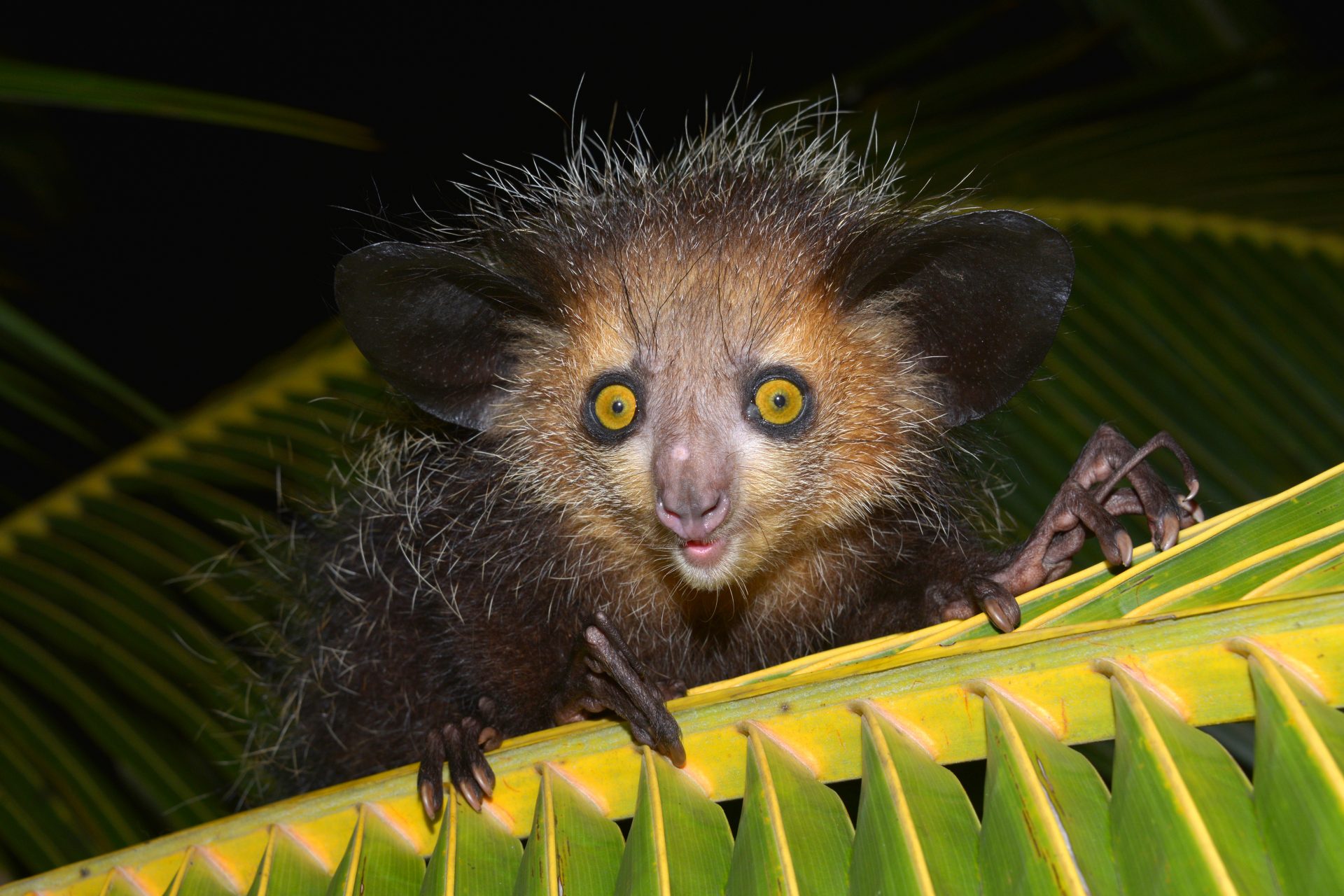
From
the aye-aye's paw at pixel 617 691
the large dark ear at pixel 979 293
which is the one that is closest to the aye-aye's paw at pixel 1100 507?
the large dark ear at pixel 979 293

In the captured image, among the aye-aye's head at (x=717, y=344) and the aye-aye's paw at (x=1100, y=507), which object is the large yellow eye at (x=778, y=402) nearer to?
the aye-aye's head at (x=717, y=344)

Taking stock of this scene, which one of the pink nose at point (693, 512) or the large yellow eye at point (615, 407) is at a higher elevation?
the large yellow eye at point (615, 407)

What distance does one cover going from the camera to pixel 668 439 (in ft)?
6.77

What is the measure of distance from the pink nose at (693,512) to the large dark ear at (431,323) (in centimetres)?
67

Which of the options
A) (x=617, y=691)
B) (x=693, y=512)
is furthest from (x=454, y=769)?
(x=693, y=512)

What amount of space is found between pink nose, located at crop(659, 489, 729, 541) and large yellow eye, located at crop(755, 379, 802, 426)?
0.28 metres

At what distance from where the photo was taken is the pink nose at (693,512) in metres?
1.98

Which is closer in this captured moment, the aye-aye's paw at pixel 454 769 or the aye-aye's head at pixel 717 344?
the aye-aye's paw at pixel 454 769

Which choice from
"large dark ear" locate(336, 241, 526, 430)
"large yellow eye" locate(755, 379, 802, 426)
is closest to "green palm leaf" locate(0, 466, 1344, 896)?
"large yellow eye" locate(755, 379, 802, 426)

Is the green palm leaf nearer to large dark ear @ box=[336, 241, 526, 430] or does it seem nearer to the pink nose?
the pink nose

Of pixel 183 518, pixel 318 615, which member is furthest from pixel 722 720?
pixel 183 518

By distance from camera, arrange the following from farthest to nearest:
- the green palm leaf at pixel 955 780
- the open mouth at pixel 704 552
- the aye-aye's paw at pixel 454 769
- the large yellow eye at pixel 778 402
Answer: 1. the large yellow eye at pixel 778 402
2. the open mouth at pixel 704 552
3. the aye-aye's paw at pixel 454 769
4. the green palm leaf at pixel 955 780

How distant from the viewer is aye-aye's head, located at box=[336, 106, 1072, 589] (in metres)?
2.11

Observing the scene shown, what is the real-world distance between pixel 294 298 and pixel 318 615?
2553mm
